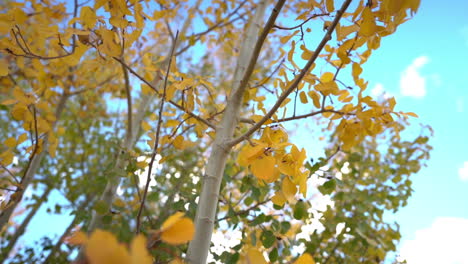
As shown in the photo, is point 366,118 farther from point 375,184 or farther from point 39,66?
point 375,184

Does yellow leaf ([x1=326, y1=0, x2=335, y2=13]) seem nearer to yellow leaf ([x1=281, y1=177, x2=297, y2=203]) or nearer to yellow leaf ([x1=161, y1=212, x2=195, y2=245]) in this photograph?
yellow leaf ([x1=281, y1=177, x2=297, y2=203])

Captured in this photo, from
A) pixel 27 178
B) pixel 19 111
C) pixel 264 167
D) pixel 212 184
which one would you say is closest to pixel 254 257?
pixel 264 167

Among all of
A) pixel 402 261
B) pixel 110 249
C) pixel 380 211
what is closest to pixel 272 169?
pixel 110 249

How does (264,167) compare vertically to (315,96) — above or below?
below

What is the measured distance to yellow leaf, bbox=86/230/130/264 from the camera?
25 centimetres

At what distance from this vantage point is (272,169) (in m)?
0.63

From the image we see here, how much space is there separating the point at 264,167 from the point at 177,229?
1.01 ft

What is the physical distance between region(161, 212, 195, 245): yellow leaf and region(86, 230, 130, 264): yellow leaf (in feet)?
0.32

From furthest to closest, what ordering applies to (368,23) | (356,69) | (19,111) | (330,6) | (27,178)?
(27,178)
(19,111)
(356,69)
(330,6)
(368,23)

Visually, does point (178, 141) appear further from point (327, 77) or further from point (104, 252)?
point (104, 252)

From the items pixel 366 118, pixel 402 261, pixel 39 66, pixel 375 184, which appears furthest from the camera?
pixel 375 184

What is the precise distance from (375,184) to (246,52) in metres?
1.21

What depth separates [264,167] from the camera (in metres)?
0.63

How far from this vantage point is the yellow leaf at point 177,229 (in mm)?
350
